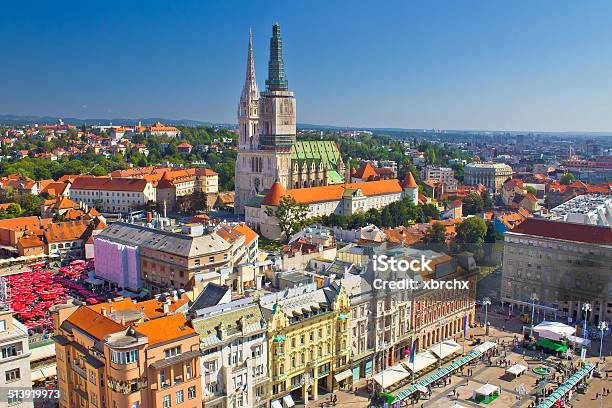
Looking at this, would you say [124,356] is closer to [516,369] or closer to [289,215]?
[516,369]

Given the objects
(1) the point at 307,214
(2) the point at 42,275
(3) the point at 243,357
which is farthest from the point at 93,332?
(1) the point at 307,214

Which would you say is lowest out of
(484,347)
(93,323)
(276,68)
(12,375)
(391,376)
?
(484,347)

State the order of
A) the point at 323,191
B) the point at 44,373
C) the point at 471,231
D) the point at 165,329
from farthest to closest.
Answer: the point at 323,191, the point at 471,231, the point at 44,373, the point at 165,329

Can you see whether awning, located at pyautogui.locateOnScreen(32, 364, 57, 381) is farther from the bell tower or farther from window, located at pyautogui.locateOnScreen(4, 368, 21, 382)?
the bell tower

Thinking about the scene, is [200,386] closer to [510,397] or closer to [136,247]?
[510,397]

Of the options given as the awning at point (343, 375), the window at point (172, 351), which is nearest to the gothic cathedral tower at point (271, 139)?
the awning at point (343, 375)

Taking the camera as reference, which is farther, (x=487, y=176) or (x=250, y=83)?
(x=487, y=176)

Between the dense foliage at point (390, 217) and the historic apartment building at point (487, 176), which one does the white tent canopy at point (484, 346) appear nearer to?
the dense foliage at point (390, 217)

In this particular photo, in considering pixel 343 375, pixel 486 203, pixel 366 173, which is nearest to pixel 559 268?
pixel 343 375
